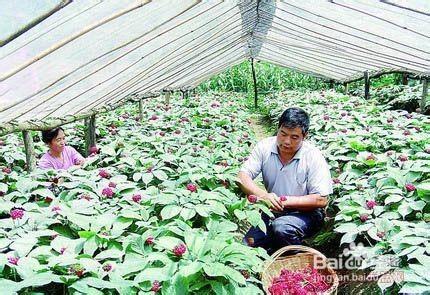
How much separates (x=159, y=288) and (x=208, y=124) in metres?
4.29

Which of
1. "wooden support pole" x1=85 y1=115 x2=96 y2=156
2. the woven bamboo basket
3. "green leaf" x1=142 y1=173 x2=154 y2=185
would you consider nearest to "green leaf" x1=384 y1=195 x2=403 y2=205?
the woven bamboo basket

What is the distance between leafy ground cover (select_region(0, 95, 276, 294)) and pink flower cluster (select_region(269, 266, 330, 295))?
0.12 meters

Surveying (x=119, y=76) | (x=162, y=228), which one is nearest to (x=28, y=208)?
(x=162, y=228)

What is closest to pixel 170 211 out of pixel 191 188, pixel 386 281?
pixel 191 188

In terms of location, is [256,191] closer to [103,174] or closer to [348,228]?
[348,228]

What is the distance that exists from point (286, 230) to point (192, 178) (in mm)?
658

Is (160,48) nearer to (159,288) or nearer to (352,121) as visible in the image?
(352,121)

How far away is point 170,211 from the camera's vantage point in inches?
82.0

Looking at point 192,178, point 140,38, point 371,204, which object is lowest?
point 371,204

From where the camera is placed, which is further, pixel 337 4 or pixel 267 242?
pixel 337 4

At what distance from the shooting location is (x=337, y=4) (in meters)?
3.43

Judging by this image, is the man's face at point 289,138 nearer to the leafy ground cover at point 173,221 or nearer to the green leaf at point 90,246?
the leafy ground cover at point 173,221

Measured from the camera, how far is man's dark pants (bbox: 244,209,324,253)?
8.96 feet

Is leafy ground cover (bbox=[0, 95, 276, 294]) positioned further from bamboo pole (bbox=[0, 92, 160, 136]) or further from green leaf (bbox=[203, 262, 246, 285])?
bamboo pole (bbox=[0, 92, 160, 136])
